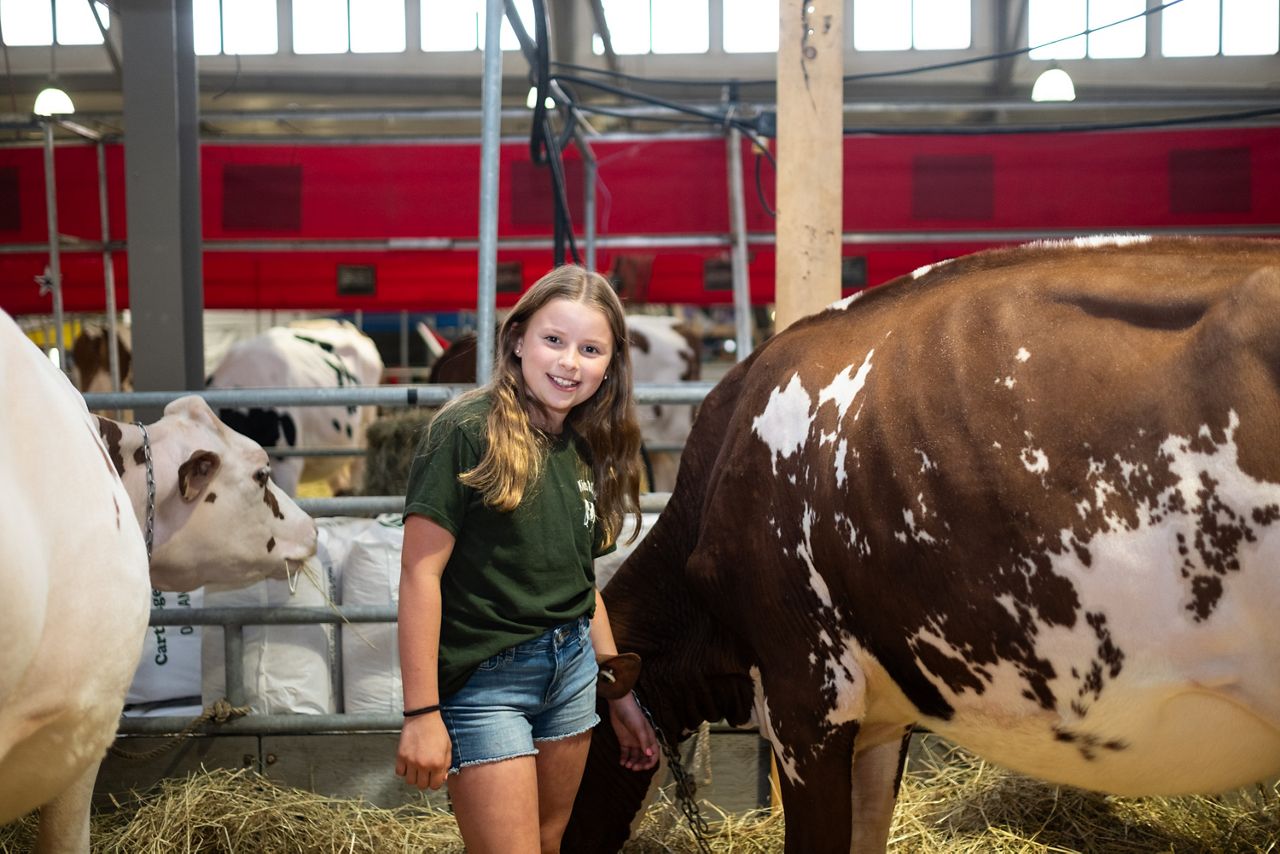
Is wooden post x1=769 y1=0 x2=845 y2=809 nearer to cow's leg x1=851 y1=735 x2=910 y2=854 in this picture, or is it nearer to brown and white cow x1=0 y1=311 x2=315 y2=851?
cow's leg x1=851 y1=735 x2=910 y2=854

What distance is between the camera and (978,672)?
7.59 feet

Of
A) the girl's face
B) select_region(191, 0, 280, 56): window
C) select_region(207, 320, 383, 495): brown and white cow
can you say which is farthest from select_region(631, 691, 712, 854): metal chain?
select_region(191, 0, 280, 56): window

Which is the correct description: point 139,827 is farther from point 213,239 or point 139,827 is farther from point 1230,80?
point 1230,80

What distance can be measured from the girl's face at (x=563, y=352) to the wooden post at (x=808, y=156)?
115cm

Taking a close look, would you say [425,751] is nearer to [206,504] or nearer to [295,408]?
[206,504]

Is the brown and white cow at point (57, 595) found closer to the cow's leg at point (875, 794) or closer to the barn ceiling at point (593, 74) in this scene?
the cow's leg at point (875, 794)

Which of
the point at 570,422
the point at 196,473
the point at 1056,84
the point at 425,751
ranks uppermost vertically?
the point at 1056,84

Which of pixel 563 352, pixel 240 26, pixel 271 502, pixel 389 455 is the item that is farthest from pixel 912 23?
pixel 563 352

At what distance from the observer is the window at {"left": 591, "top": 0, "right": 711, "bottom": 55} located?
57.0 ft

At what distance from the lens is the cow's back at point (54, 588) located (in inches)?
69.9

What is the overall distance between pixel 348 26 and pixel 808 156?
50.7 feet

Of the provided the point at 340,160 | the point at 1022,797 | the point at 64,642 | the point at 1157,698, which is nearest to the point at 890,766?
the point at 1022,797

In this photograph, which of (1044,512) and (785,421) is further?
(785,421)

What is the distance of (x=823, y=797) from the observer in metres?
2.66
